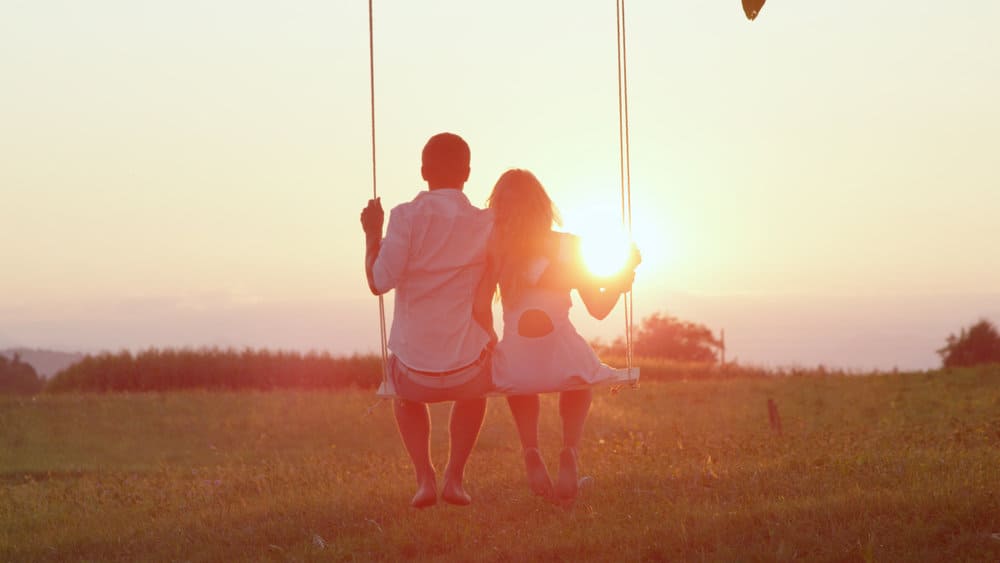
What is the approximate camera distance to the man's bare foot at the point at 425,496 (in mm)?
8844

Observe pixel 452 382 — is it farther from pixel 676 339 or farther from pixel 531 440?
pixel 676 339

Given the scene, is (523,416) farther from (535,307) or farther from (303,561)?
(303,561)

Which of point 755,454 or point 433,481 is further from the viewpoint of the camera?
point 755,454

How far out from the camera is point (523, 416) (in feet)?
29.8

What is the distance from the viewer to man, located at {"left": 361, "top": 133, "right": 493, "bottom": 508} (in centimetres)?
868

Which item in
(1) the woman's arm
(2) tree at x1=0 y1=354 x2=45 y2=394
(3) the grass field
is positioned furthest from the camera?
(2) tree at x1=0 y1=354 x2=45 y2=394

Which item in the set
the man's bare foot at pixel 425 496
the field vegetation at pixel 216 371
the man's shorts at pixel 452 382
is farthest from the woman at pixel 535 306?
the field vegetation at pixel 216 371

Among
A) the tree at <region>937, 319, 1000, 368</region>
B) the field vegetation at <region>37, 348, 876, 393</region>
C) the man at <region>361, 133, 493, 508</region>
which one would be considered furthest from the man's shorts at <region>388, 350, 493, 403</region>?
the tree at <region>937, 319, 1000, 368</region>

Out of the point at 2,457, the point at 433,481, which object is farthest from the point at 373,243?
the point at 2,457

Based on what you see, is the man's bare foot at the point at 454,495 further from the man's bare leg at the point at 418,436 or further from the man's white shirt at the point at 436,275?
the man's white shirt at the point at 436,275

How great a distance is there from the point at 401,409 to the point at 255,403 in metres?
22.3

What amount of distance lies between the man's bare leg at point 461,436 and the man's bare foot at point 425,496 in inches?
4.2

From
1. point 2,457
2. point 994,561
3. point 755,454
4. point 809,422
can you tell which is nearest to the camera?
point 994,561

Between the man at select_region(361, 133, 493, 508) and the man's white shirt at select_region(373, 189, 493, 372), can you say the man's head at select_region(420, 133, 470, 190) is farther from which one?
the man's white shirt at select_region(373, 189, 493, 372)
